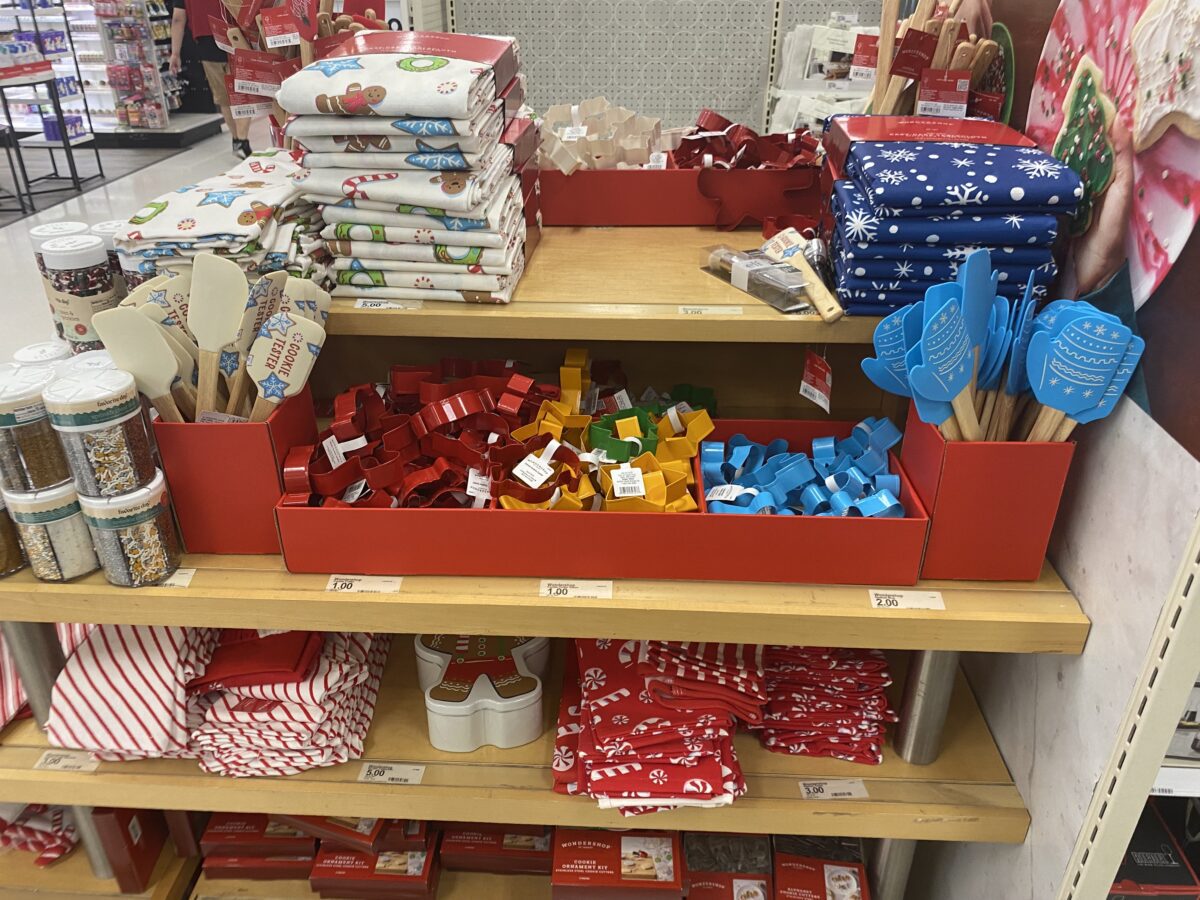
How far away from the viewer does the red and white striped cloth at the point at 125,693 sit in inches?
57.9

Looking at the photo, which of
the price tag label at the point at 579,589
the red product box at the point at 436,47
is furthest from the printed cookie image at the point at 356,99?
the price tag label at the point at 579,589

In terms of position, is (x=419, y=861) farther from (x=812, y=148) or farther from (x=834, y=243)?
(x=812, y=148)

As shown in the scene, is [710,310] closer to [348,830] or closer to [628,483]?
[628,483]

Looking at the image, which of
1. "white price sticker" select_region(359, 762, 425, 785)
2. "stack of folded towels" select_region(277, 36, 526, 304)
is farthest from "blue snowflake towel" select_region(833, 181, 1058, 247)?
"white price sticker" select_region(359, 762, 425, 785)

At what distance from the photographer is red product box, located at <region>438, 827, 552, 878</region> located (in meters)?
1.81

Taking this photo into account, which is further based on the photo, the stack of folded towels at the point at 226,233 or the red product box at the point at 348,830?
the red product box at the point at 348,830

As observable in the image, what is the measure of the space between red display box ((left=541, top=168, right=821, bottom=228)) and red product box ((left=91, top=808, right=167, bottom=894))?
146 centimetres

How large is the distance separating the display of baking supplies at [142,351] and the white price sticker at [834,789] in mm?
1235

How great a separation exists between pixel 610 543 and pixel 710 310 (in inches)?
16.3

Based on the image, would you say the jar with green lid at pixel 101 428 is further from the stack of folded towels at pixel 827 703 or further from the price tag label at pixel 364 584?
the stack of folded towels at pixel 827 703

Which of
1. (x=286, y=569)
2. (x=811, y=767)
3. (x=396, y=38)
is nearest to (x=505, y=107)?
(x=396, y=38)

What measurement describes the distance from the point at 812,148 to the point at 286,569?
1327 millimetres

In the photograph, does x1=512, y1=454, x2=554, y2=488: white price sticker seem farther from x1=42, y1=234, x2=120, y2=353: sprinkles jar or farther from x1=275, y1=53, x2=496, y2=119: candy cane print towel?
x1=42, y1=234, x2=120, y2=353: sprinkles jar

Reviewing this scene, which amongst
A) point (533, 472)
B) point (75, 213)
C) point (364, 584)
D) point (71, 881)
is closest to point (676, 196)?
point (533, 472)
